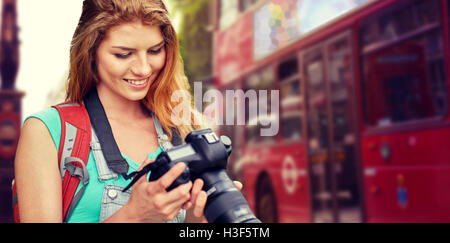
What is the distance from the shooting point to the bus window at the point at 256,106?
607cm

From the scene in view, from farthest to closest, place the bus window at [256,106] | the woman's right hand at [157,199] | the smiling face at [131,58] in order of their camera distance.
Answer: the bus window at [256,106] → the smiling face at [131,58] → the woman's right hand at [157,199]

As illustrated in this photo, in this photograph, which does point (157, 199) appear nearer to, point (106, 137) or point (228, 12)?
point (106, 137)

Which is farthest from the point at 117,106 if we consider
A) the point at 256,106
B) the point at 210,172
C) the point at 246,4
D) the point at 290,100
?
the point at 246,4

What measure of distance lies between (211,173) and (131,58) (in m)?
0.40

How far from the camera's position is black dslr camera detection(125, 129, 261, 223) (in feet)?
3.36

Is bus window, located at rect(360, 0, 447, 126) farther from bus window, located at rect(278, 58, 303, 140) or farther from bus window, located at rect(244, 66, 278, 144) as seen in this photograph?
bus window, located at rect(244, 66, 278, 144)

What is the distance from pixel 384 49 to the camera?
403 centimetres

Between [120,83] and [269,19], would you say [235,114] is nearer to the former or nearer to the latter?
[269,19]

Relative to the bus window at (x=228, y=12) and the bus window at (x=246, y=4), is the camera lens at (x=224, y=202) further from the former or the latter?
the bus window at (x=228, y=12)

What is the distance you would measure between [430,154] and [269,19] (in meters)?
3.00

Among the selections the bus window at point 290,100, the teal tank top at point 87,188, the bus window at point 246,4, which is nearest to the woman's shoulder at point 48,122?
the teal tank top at point 87,188

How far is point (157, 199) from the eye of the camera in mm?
1027

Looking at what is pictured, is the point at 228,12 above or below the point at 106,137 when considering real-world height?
above
